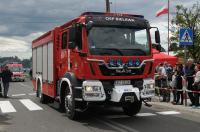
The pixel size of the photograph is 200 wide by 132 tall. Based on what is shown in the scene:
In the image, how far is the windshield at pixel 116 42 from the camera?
440 inches

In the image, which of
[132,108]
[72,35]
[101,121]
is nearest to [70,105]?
[101,121]

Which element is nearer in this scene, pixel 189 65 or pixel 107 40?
pixel 107 40

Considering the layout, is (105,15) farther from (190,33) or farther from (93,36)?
(190,33)

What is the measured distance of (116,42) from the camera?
1140cm

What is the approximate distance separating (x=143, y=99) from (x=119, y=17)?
2.49m

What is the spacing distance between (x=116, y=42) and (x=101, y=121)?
2382mm

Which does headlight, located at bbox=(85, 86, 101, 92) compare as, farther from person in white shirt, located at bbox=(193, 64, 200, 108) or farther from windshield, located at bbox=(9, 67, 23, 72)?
windshield, located at bbox=(9, 67, 23, 72)

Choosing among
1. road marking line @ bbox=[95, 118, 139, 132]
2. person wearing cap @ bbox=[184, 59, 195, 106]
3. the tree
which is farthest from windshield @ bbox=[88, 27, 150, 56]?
the tree

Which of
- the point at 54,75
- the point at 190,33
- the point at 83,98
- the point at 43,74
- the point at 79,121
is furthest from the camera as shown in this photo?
the point at 43,74

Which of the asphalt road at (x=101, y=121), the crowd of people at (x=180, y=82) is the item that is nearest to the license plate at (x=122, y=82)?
the asphalt road at (x=101, y=121)

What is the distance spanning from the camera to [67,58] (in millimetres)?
12422

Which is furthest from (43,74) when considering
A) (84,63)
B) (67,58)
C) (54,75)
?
(84,63)

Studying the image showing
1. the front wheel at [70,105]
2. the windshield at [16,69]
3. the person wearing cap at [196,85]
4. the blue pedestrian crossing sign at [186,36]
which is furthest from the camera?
the windshield at [16,69]

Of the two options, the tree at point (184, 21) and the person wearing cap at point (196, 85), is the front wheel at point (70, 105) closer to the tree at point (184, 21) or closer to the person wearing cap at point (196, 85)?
the person wearing cap at point (196, 85)
